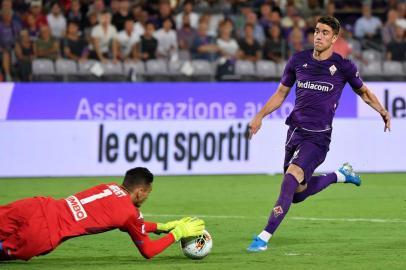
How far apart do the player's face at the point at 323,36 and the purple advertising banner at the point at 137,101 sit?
797 cm

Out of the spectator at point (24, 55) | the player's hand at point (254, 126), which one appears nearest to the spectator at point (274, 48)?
the spectator at point (24, 55)

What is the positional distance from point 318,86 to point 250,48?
11829mm

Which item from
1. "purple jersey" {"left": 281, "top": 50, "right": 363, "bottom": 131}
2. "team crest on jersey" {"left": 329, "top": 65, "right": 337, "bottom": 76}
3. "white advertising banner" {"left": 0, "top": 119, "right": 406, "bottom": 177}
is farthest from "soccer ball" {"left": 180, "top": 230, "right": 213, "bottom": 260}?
"white advertising banner" {"left": 0, "top": 119, "right": 406, "bottom": 177}

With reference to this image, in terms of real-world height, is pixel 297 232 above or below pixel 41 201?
below

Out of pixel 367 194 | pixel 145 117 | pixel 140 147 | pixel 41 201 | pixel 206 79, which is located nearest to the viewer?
pixel 41 201

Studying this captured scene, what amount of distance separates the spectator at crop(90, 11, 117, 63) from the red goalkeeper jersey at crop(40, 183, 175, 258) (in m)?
12.2

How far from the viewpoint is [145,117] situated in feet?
57.6

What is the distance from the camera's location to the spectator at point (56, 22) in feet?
68.9

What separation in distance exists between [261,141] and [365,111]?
2.70 metres

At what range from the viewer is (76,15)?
21.3 m

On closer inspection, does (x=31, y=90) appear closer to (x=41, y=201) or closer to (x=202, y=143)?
(x=202, y=143)

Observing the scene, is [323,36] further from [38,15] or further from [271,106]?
[38,15]

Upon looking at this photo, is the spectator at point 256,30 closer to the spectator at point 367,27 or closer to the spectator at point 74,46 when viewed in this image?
the spectator at point 367,27

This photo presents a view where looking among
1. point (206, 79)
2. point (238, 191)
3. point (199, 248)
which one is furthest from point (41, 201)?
point (206, 79)
